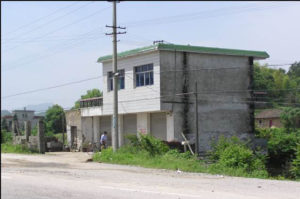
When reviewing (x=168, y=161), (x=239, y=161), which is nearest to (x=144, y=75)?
(x=168, y=161)

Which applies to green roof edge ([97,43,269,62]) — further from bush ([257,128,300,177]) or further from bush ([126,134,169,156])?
bush ([126,134,169,156])

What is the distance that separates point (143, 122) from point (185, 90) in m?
4.36

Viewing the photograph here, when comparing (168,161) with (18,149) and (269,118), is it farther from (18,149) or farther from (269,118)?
(269,118)

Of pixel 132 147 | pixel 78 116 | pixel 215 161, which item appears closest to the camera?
pixel 215 161

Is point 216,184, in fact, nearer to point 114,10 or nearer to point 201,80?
point 114,10

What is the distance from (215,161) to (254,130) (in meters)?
13.6

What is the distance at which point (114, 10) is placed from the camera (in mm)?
26781

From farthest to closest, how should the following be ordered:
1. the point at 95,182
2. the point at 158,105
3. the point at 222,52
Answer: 1. the point at 222,52
2. the point at 158,105
3. the point at 95,182

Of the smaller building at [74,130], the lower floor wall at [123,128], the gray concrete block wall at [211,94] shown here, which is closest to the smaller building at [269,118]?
the gray concrete block wall at [211,94]

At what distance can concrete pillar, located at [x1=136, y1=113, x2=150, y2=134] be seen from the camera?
109 feet

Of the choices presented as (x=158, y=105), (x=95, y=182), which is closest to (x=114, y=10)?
(x=158, y=105)

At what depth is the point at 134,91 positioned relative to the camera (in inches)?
1288

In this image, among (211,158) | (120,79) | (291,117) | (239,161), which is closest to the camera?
(239,161)

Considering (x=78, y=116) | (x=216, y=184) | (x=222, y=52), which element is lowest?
(x=216, y=184)
